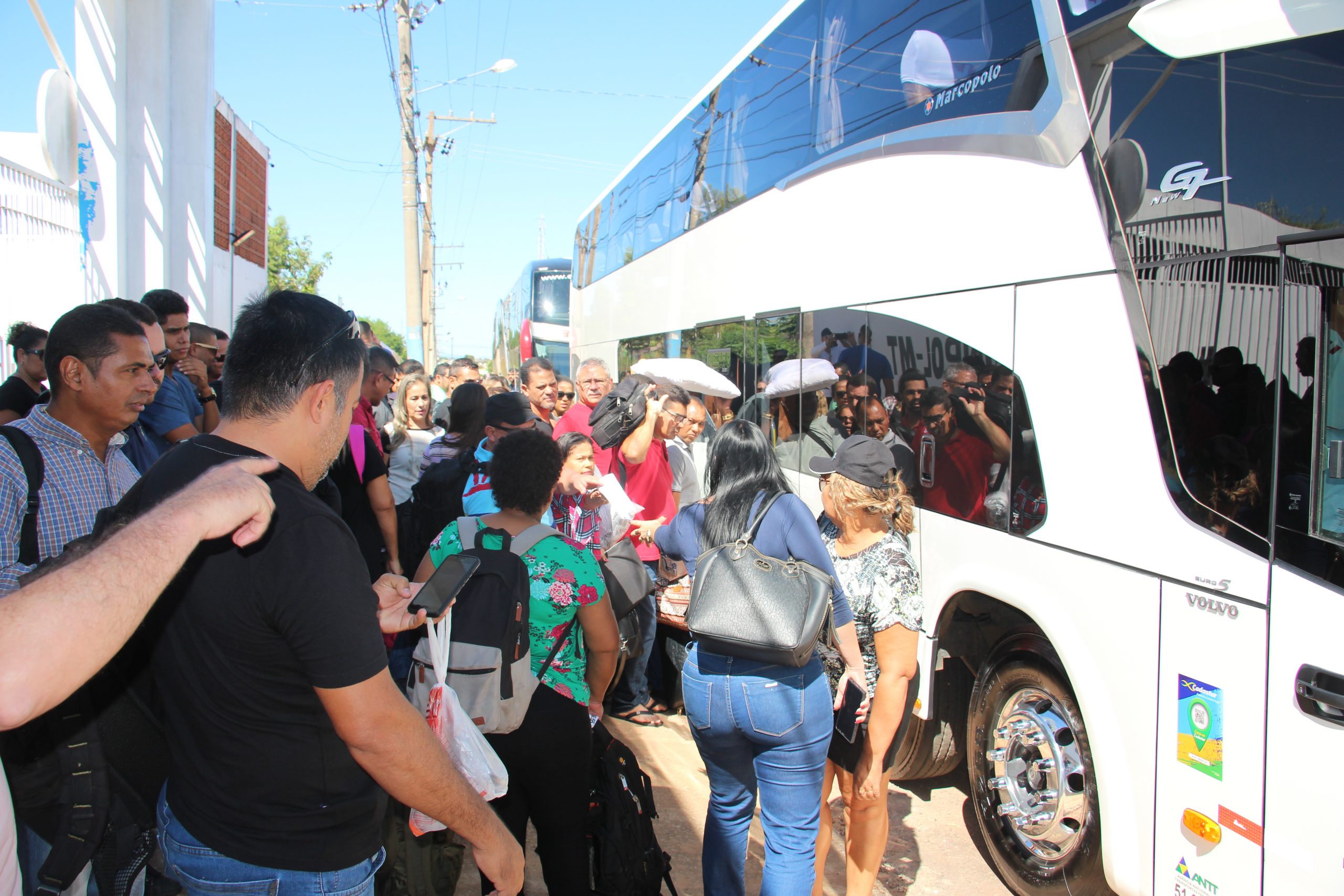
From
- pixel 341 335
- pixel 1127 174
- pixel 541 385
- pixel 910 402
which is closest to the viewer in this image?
pixel 341 335

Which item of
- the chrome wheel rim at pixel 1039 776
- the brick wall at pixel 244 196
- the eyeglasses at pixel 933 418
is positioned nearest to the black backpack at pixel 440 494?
the eyeglasses at pixel 933 418

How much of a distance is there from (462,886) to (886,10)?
471cm

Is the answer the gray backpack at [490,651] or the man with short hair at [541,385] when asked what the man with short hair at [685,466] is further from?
the gray backpack at [490,651]

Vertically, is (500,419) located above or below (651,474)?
above

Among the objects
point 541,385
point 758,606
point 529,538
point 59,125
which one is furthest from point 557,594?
point 59,125

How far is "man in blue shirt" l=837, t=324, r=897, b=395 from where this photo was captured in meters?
4.53

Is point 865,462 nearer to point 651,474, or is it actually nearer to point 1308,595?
point 1308,595

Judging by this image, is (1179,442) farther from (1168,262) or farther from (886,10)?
(886,10)

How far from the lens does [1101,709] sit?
120 inches

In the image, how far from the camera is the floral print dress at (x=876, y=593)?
9.58 feet

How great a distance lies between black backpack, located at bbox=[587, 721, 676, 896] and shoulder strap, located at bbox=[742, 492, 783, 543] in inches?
32.2

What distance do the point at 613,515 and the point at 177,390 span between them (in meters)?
2.59

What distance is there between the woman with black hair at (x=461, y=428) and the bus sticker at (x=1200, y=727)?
11.4ft

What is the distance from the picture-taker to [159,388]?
3.50 m
